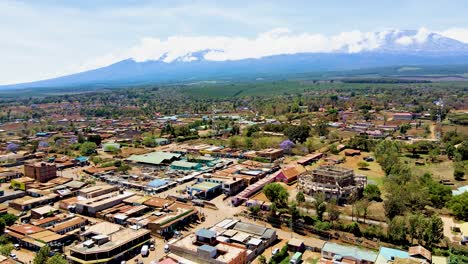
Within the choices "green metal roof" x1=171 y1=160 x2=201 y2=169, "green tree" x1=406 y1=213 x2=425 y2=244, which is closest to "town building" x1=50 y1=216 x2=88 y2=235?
"green metal roof" x1=171 y1=160 x2=201 y2=169

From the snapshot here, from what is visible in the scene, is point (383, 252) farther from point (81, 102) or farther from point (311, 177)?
point (81, 102)

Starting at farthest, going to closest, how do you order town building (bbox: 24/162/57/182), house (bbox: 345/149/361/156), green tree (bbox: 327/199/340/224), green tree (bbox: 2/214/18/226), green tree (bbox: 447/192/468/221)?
house (bbox: 345/149/361/156) < town building (bbox: 24/162/57/182) < green tree (bbox: 2/214/18/226) < green tree (bbox: 447/192/468/221) < green tree (bbox: 327/199/340/224)

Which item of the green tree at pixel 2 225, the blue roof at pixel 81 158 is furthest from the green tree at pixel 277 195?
the blue roof at pixel 81 158

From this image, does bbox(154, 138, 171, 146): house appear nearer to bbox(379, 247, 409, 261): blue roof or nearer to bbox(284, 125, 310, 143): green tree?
bbox(284, 125, 310, 143): green tree

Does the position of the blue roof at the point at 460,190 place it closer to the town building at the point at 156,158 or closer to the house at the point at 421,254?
the house at the point at 421,254

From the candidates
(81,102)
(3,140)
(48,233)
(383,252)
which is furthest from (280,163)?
(81,102)

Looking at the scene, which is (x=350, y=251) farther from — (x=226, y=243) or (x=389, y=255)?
(x=226, y=243)
